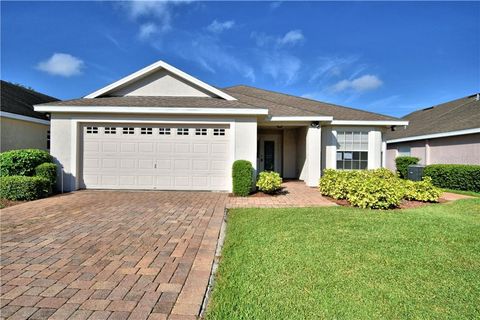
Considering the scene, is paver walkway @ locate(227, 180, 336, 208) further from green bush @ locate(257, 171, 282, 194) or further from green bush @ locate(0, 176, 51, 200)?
green bush @ locate(0, 176, 51, 200)

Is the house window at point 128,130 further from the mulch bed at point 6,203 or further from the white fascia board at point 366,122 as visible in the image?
the white fascia board at point 366,122

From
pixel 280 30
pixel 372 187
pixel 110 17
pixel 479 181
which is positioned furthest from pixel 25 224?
pixel 479 181

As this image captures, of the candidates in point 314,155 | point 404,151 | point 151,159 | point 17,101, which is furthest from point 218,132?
point 404,151

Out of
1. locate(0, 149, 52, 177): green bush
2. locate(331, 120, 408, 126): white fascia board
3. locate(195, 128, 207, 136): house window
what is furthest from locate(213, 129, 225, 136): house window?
locate(0, 149, 52, 177): green bush

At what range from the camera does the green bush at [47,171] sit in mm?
8867

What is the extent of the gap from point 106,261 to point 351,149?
1183 centimetres

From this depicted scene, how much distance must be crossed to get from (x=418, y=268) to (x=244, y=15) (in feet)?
35.9

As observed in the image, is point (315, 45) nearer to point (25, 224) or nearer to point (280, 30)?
point (280, 30)

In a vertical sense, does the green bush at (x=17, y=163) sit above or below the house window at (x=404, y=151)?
below

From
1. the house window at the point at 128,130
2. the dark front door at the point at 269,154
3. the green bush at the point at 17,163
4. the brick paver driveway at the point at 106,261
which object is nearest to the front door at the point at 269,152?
the dark front door at the point at 269,154

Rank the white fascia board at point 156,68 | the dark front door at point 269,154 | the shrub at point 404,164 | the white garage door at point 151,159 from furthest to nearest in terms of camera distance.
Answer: the shrub at point 404,164 < the dark front door at point 269,154 < the white fascia board at point 156,68 < the white garage door at point 151,159

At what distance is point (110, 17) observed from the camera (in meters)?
9.73

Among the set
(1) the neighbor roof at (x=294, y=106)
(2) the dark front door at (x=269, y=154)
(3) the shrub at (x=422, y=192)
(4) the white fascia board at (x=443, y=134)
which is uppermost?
(1) the neighbor roof at (x=294, y=106)

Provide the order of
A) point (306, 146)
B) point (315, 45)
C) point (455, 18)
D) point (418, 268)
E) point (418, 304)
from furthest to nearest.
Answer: point (315, 45), point (306, 146), point (455, 18), point (418, 268), point (418, 304)
